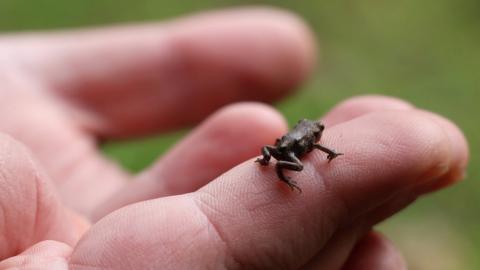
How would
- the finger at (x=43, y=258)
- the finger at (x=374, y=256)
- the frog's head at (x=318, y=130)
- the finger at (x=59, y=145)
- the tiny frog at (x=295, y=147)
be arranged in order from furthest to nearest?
1. the finger at (x=59, y=145)
2. the finger at (x=374, y=256)
3. the frog's head at (x=318, y=130)
4. the tiny frog at (x=295, y=147)
5. the finger at (x=43, y=258)

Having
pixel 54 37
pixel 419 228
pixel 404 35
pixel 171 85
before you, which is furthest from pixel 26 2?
pixel 419 228

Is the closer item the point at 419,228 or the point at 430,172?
the point at 430,172

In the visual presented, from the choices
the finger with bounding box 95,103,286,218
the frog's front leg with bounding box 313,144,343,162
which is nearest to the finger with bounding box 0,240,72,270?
the finger with bounding box 95,103,286,218

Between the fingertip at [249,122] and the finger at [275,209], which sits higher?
the fingertip at [249,122]

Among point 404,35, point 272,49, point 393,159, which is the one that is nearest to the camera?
point 393,159

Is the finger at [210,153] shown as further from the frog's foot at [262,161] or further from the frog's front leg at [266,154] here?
the frog's foot at [262,161]

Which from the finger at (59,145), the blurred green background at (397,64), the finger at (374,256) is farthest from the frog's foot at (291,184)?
the blurred green background at (397,64)

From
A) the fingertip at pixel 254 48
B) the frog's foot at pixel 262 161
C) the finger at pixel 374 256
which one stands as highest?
the fingertip at pixel 254 48

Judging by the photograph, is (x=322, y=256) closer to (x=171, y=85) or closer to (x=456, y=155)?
(x=456, y=155)
